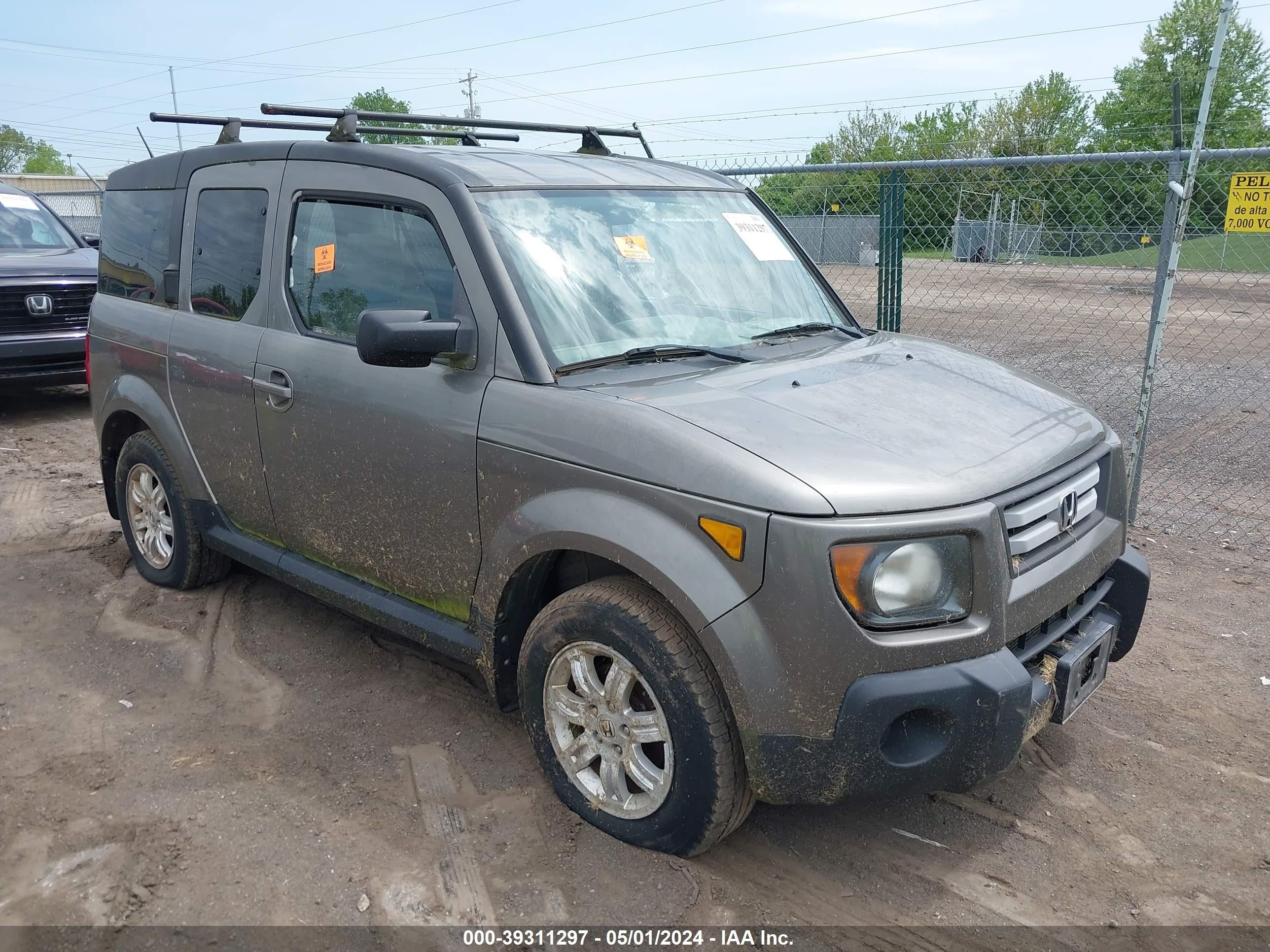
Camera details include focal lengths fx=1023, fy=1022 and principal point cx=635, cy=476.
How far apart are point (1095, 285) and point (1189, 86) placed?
37.7 meters

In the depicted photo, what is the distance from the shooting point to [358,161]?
3.60 meters

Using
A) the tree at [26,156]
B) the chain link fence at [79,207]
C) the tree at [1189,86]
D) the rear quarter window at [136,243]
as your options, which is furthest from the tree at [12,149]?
the rear quarter window at [136,243]

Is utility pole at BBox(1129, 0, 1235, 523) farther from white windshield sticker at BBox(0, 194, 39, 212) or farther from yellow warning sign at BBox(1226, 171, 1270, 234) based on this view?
white windshield sticker at BBox(0, 194, 39, 212)

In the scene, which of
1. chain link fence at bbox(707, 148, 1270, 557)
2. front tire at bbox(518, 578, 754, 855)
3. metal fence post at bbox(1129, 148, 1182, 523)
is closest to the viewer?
front tire at bbox(518, 578, 754, 855)

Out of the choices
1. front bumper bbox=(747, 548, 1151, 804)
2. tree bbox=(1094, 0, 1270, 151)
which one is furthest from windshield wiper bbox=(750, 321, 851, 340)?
tree bbox=(1094, 0, 1270, 151)

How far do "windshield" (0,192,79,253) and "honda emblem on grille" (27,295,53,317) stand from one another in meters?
1.07

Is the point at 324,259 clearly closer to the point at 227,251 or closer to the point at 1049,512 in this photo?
the point at 227,251

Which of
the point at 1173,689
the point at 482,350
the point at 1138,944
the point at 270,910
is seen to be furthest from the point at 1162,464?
the point at 270,910

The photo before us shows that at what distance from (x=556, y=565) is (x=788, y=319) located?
53.7 inches

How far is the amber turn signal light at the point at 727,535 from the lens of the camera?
2543 millimetres

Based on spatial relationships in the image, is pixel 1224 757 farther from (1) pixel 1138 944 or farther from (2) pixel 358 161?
(2) pixel 358 161

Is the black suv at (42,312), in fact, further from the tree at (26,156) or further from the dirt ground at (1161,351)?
the tree at (26,156)

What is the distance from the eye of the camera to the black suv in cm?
884

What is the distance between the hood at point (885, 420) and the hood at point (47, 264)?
26.5 ft
